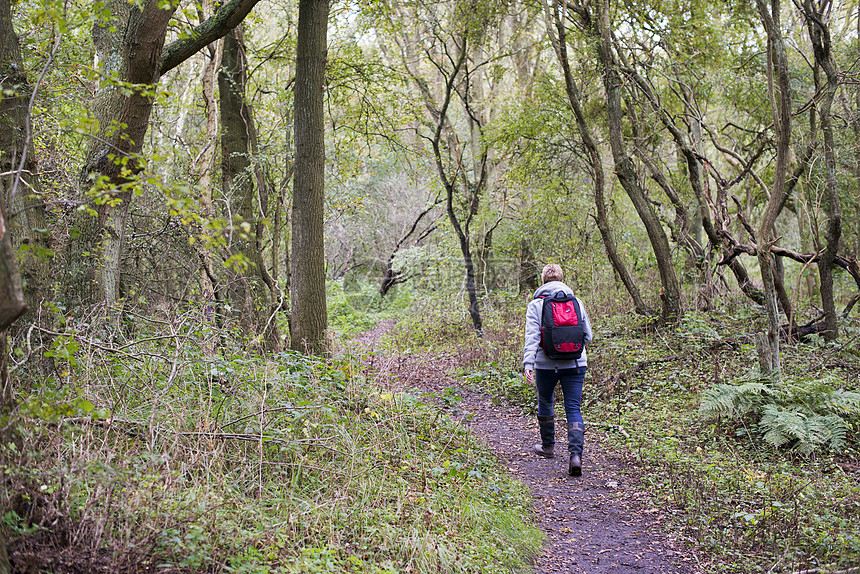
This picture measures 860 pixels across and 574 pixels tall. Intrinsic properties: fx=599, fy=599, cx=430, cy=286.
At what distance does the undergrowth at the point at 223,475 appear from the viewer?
9.48ft

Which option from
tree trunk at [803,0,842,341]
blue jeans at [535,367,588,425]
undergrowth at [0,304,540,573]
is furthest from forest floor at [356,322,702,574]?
tree trunk at [803,0,842,341]

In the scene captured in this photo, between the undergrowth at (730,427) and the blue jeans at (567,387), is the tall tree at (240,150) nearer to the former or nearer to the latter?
the undergrowth at (730,427)

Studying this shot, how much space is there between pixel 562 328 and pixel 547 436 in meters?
1.36

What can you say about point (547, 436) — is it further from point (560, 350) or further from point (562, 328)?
point (562, 328)

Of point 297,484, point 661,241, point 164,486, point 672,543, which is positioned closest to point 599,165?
point 661,241

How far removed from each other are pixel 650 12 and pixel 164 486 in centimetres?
1152

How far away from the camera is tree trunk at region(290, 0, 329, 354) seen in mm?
7262

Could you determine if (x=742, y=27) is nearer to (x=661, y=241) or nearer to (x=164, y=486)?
(x=661, y=241)

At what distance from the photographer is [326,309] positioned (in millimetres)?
8047

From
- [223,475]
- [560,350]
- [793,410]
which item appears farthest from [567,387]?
[223,475]

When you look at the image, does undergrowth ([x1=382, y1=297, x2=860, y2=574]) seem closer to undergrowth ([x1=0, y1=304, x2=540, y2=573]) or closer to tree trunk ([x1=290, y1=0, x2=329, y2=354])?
undergrowth ([x1=0, y1=304, x2=540, y2=573])

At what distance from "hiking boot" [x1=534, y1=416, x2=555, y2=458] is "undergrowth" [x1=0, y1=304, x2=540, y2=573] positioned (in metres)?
0.90

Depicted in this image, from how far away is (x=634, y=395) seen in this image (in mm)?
8234

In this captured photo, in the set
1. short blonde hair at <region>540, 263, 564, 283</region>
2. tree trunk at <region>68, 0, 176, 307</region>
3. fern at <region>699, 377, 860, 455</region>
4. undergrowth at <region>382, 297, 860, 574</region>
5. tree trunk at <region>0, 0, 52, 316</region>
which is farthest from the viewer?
short blonde hair at <region>540, 263, 564, 283</region>
